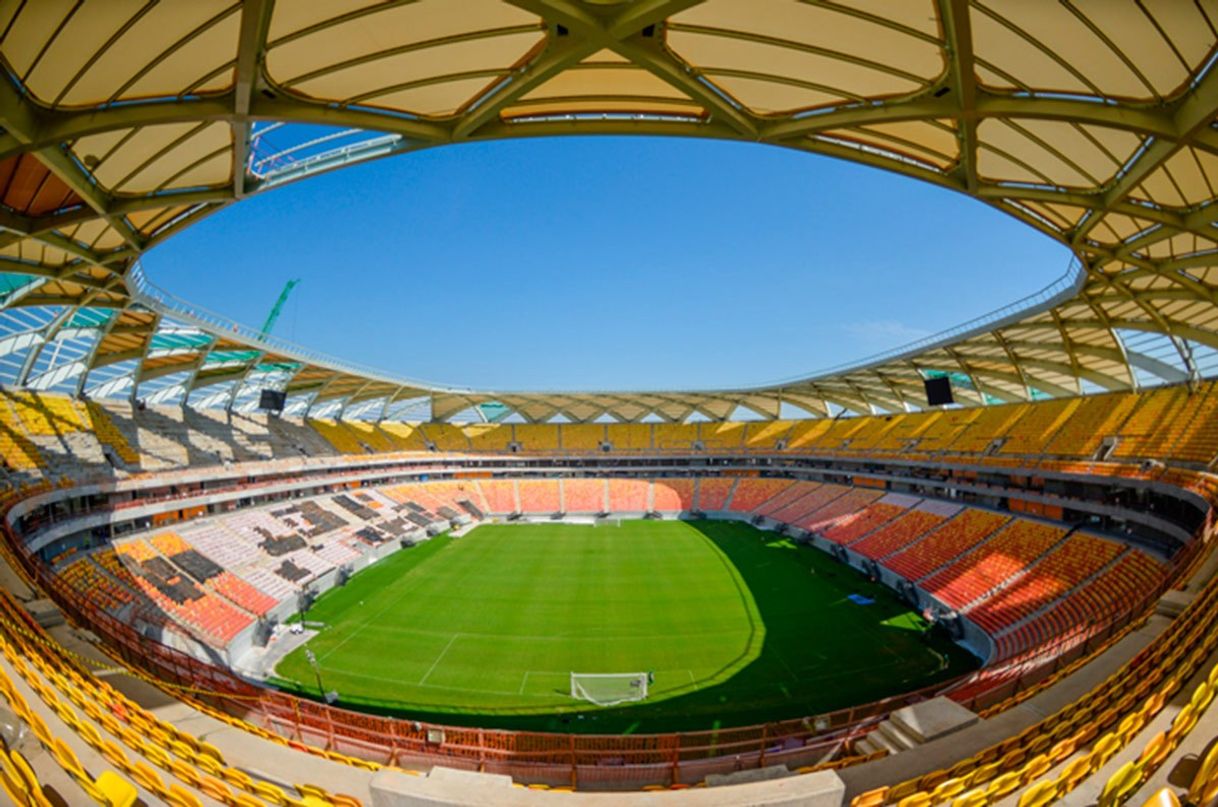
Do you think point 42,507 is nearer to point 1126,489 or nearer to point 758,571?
point 758,571

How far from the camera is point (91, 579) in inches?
782

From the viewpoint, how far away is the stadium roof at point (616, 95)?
7.57m

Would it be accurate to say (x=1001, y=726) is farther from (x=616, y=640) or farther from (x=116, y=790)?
(x=616, y=640)

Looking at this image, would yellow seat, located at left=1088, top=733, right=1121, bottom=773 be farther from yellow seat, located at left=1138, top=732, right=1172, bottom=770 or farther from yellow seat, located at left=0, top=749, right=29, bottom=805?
yellow seat, located at left=0, top=749, right=29, bottom=805

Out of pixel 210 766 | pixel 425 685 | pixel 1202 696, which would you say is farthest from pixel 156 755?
pixel 425 685

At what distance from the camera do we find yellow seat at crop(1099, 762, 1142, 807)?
14.9 ft

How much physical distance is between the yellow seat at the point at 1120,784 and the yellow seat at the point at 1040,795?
44 centimetres

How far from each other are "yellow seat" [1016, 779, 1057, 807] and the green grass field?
12523 mm

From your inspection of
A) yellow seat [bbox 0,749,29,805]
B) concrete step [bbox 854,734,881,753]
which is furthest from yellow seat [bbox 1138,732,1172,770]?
yellow seat [bbox 0,749,29,805]

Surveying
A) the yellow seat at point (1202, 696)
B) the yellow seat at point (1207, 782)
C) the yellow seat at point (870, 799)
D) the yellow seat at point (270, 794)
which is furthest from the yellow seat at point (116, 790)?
the yellow seat at point (1202, 696)

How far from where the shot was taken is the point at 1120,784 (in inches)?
187

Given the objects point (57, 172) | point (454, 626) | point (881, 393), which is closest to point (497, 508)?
point (454, 626)

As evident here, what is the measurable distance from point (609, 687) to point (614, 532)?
28.2m

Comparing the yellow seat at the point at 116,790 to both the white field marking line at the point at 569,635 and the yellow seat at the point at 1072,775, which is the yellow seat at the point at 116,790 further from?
the white field marking line at the point at 569,635
